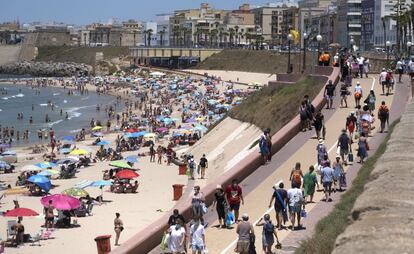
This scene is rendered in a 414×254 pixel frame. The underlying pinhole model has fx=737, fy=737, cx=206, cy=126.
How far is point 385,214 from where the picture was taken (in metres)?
7.05

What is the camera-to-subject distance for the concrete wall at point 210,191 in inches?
459

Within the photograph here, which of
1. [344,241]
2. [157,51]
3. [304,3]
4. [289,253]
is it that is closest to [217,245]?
[289,253]

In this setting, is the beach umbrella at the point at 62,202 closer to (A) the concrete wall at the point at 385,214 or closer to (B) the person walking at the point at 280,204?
(B) the person walking at the point at 280,204

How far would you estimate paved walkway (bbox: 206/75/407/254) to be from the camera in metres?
11.8

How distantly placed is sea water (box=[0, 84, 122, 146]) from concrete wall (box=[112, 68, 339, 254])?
3331 centimetres

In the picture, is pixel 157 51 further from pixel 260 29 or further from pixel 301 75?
pixel 301 75

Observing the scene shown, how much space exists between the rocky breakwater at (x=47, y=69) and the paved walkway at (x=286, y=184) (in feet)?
420

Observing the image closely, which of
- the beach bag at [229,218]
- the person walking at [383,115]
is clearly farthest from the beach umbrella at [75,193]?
the beach bag at [229,218]

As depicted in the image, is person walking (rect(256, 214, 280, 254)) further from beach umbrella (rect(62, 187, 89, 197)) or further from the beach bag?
beach umbrella (rect(62, 187, 89, 197))

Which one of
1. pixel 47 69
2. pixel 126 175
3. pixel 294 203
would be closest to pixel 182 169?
pixel 126 175

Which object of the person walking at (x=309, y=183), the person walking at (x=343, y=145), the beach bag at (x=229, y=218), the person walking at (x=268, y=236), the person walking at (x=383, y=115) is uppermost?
the person walking at (x=383, y=115)

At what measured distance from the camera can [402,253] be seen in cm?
583

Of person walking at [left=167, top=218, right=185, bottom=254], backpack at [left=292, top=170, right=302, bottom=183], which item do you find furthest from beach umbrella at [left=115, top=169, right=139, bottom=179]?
person walking at [left=167, top=218, right=185, bottom=254]

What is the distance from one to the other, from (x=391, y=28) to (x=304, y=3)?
58515mm
